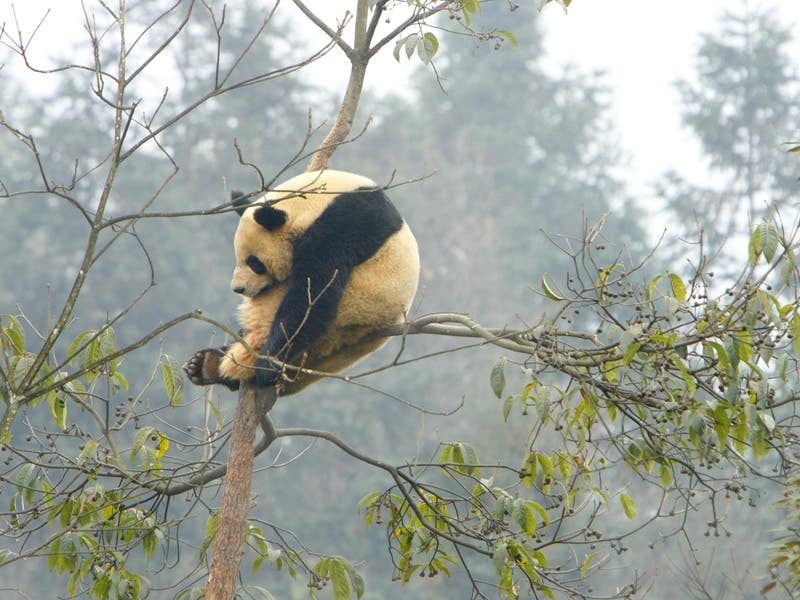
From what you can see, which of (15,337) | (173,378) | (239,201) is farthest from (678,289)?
(15,337)

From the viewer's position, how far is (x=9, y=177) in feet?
83.1

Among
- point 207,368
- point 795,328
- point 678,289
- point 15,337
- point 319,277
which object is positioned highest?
point 319,277

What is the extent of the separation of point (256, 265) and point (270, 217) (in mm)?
251

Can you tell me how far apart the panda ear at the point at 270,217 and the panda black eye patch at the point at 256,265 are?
156mm

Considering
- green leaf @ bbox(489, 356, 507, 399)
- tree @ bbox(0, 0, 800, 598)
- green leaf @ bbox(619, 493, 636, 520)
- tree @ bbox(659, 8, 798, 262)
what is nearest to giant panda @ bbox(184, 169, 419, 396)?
tree @ bbox(0, 0, 800, 598)

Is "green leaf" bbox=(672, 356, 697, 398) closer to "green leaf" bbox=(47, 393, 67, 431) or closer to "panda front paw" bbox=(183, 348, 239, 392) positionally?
"panda front paw" bbox=(183, 348, 239, 392)

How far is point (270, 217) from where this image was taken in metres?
4.45

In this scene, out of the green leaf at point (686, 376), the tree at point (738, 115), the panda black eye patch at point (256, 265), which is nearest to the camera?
the green leaf at point (686, 376)

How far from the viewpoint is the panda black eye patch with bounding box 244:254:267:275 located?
4.54m

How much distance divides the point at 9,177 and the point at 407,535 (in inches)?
943

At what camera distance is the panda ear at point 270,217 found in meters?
4.43

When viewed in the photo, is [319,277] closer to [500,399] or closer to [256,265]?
[256,265]

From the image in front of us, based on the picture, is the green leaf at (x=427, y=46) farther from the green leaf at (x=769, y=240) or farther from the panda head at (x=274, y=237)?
the green leaf at (x=769, y=240)

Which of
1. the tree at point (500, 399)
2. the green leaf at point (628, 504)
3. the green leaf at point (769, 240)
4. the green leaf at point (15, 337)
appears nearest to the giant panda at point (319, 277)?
the tree at point (500, 399)
